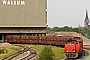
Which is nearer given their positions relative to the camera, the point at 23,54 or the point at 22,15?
the point at 23,54

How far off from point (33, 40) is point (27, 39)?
184 cm

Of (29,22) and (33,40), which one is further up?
(29,22)

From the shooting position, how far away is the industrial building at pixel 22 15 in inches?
2854

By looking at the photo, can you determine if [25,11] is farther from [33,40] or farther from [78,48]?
[78,48]

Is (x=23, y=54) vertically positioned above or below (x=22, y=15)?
below

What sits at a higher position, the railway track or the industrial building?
the industrial building

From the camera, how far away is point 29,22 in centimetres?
7294

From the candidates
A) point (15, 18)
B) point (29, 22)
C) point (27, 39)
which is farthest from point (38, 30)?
point (27, 39)

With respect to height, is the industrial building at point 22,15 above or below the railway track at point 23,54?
above

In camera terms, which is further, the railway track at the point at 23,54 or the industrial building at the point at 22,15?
the industrial building at the point at 22,15

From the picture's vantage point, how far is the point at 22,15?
73000mm

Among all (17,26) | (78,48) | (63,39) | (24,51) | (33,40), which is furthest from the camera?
(17,26)

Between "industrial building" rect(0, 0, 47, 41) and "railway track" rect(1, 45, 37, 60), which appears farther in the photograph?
"industrial building" rect(0, 0, 47, 41)

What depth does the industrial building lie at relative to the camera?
2854 inches
